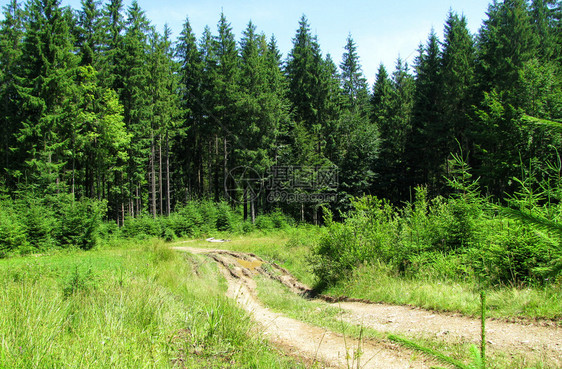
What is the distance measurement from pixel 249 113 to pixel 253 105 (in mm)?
1240

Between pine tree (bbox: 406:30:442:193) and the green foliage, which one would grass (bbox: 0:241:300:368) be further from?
pine tree (bbox: 406:30:442:193)

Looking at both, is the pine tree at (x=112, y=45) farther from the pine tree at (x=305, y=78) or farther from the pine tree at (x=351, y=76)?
the pine tree at (x=351, y=76)

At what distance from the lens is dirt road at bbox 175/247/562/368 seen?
461 cm

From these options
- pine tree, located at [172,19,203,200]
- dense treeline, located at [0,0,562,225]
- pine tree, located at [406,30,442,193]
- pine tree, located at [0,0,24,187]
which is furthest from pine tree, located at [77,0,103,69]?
pine tree, located at [406,30,442,193]

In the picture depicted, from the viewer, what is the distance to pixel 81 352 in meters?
3.31

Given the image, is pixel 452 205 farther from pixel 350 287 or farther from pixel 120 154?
pixel 120 154

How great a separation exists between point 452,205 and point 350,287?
405 cm

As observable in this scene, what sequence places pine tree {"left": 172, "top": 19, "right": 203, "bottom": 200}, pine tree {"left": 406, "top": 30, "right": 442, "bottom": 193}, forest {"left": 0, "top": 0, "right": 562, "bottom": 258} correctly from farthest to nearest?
pine tree {"left": 172, "top": 19, "right": 203, "bottom": 200}, pine tree {"left": 406, "top": 30, "right": 442, "bottom": 193}, forest {"left": 0, "top": 0, "right": 562, "bottom": 258}

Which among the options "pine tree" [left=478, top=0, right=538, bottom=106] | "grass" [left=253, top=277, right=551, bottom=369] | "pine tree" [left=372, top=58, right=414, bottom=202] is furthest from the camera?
"pine tree" [left=372, top=58, right=414, bottom=202]

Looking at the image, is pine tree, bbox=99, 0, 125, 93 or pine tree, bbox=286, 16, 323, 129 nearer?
pine tree, bbox=99, 0, 125, 93

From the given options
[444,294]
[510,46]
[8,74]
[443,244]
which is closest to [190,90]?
[8,74]

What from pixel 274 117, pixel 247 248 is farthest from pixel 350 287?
pixel 274 117

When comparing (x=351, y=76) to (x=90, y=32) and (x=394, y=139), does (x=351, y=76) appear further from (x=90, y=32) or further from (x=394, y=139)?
(x=90, y=32)

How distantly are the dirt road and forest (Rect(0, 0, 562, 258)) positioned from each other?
1427 cm
